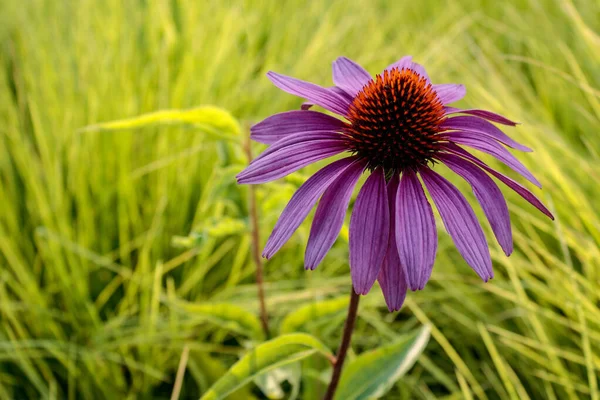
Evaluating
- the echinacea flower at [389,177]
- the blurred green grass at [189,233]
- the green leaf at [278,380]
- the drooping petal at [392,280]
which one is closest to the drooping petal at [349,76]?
the echinacea flower at [389,177]

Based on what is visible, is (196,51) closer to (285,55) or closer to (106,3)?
(285,55)

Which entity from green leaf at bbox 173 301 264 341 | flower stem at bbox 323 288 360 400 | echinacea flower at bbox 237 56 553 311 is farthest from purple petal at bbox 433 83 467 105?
green leaf at bbox 173 301 264 341

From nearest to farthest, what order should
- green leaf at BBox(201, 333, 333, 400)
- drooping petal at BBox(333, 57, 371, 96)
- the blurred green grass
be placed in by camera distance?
1. green leaf at BBox(201, 333, 333, 400)
2. drooping petal at BBox(333, 57, 371, 96)
3. the blurred green grass

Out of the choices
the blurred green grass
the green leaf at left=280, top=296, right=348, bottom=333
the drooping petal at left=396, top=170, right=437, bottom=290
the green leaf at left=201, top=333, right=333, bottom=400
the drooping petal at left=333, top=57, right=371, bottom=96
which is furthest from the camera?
the blurred green grass

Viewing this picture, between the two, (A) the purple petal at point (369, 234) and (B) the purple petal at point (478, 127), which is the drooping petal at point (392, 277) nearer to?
(A) the purple petal at point (369, 234)

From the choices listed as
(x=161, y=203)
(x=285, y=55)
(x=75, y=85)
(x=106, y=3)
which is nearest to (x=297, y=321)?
(x=161, y=203)

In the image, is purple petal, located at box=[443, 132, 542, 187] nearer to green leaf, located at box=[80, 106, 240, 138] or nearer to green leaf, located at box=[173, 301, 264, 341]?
green leaf, located at box=[80, 106, 240, 138]
